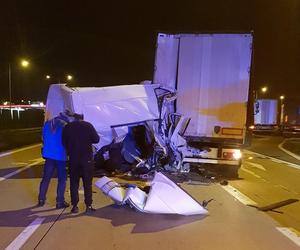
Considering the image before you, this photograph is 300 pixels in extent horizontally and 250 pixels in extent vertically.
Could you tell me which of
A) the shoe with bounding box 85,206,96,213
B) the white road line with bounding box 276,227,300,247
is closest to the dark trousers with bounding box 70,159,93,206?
the shoe with bounding box 85,206,96,213

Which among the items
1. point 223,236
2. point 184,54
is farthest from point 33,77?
point 223,236

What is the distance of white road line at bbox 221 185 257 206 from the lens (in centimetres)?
1030

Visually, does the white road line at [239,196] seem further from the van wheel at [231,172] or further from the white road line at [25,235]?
the white road line at [25,235]

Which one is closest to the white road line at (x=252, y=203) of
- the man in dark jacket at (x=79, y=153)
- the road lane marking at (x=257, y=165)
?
the man in dark jacket at (x=79, y=153)

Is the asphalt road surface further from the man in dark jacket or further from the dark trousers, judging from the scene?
the man in dark jacket

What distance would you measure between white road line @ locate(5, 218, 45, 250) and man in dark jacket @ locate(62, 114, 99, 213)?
2.75 ft

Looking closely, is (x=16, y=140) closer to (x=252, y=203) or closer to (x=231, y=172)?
(x=231, y=172)

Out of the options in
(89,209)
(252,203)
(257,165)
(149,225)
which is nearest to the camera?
(149,225)

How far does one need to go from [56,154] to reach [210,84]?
5.89 m

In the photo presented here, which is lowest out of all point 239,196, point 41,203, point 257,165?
point 257,165

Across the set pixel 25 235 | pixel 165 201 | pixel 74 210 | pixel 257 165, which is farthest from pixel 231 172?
pixel 25 235

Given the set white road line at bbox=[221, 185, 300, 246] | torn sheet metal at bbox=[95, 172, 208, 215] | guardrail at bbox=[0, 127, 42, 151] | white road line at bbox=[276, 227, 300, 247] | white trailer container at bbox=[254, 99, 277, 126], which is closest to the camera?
white road line at bbox=[276, 227, 300, 247]

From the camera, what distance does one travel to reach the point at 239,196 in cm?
1105

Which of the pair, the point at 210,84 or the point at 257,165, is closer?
the point at 210,84
